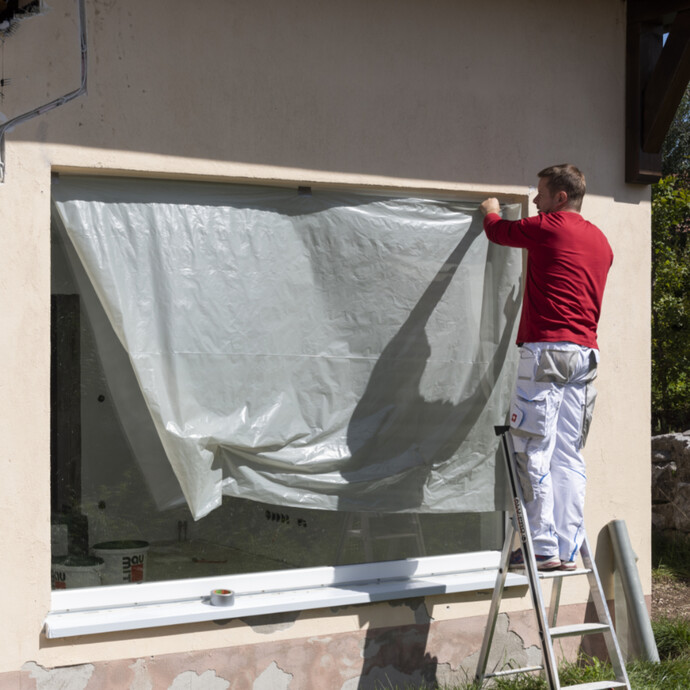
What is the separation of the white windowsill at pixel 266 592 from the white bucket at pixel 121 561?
0.32 feet

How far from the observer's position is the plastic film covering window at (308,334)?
3670 millimetres

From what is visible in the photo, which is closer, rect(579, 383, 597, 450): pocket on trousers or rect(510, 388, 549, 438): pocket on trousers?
rect(510, 388, 549, 438): pocket on trousers

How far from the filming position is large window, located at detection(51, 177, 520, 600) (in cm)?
368

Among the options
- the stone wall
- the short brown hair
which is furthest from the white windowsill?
the stone wall

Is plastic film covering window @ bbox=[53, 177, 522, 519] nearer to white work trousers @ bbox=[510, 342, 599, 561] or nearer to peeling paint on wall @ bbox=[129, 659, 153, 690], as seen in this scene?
white work trousers @ bbox=[510, 342, 599, 561]

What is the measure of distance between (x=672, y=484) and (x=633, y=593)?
289cm

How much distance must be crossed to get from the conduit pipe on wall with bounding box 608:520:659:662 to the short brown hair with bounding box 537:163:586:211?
1.67 meters

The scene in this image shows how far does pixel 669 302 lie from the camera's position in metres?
7.68

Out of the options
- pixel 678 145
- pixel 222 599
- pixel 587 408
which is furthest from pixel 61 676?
pixel 678 145

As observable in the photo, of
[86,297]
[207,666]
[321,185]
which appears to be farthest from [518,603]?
[86,297]

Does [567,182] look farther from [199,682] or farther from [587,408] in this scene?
[199,682]

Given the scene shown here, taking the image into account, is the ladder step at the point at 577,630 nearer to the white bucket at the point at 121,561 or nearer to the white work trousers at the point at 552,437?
the white work trousers at the point at 552,437

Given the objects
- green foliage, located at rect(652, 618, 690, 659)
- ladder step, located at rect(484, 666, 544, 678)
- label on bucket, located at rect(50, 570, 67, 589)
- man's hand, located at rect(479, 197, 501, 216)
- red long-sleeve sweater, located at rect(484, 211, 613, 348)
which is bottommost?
green foliage, located at rect(652, 618, 690, 659)

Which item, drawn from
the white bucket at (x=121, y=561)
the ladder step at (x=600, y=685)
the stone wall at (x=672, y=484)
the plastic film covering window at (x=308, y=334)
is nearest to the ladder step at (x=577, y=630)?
the ladder step at (x=600, y=685)
